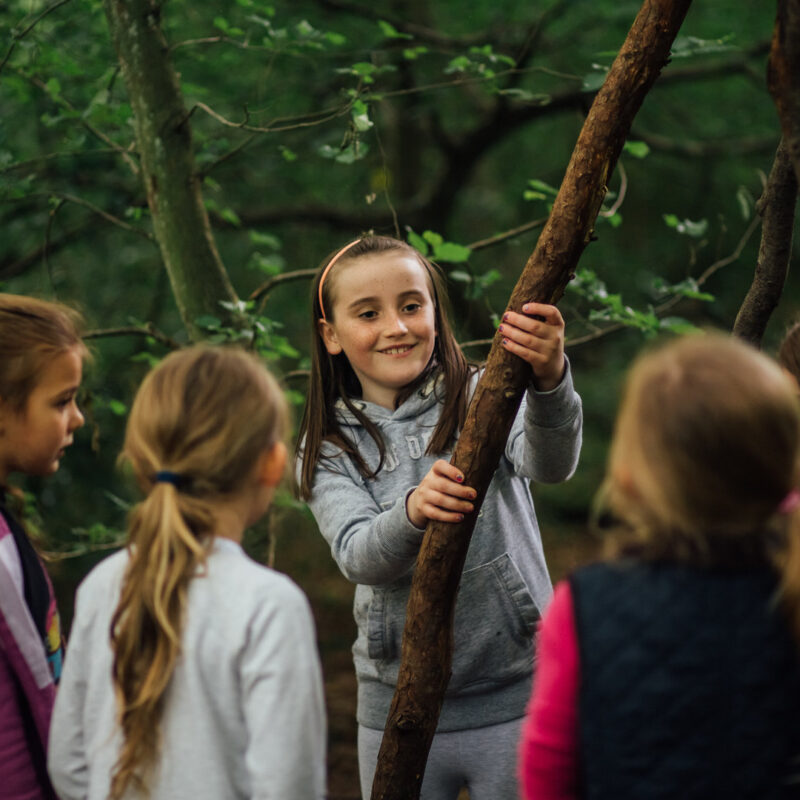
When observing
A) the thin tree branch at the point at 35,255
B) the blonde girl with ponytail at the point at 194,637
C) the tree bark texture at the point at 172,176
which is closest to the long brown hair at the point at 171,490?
the blonde girl with ponytail at the point at 194,637

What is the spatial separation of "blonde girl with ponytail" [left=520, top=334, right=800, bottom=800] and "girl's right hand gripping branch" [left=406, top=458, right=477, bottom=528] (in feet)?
2.16

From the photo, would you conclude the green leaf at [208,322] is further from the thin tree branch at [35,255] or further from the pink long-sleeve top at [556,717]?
the pink long-sleeve top at [556,717]

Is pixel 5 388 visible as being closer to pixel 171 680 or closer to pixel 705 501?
pixel 171 680

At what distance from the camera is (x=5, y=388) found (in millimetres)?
1951

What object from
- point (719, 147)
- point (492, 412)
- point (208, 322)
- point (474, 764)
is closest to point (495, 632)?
point (474, 764)

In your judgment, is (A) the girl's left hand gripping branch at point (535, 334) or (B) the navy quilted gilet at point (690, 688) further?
(A) the girl's left hand gripping branch at point (535, 334)

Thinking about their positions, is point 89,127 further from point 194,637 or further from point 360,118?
point 194,637

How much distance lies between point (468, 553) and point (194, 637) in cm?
95

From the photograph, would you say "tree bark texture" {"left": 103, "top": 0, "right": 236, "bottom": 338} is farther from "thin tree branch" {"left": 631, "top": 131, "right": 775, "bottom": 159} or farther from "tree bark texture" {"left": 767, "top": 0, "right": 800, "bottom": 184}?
"thin tree branch" {"left": 631, "top": 131, "right": 775, "bottom": 159}

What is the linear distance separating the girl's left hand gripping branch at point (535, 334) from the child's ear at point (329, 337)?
0.66 meters

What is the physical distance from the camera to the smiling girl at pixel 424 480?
83.9 inches

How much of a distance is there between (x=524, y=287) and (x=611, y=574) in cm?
86

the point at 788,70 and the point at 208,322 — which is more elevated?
the point at 788,70

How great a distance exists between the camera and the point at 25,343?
197 centimetres
